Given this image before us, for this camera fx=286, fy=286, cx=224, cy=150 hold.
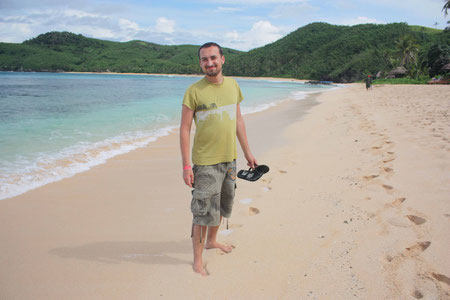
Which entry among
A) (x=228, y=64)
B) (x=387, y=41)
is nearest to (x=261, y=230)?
(x=387, y=41)

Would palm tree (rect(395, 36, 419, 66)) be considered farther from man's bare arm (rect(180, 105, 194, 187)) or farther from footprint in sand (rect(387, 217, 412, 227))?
man's bare arm (rect(180, 105, 194, 187))

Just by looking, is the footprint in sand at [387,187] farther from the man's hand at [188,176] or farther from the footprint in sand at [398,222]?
the man's hand at [188,176]

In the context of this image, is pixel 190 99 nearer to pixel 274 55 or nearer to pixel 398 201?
pixel 398 201

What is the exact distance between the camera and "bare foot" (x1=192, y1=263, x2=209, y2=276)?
2.27m

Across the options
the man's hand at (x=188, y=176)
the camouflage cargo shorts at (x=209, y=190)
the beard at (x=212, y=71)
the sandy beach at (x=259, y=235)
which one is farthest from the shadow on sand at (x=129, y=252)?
the beard at (x=212, y=71)

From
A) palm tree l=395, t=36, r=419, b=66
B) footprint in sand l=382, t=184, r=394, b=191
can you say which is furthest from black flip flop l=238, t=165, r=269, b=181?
palm tree l=395, t=36, r=419, b=66

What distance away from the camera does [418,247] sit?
2.27 meters

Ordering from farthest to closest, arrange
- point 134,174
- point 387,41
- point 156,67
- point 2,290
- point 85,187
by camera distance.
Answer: point 156,67, point 387,41, point 134,174, point 85,187, point 2,290

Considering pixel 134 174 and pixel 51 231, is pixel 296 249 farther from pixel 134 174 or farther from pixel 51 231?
pixel 134 174

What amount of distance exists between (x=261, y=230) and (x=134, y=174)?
277cm

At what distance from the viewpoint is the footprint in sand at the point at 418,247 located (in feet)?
7.29

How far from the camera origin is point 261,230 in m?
2.87

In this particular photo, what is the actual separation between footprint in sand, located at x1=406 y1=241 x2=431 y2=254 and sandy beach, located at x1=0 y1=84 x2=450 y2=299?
0.5 inches

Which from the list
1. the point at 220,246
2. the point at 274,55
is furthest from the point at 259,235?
the point at 274,55
